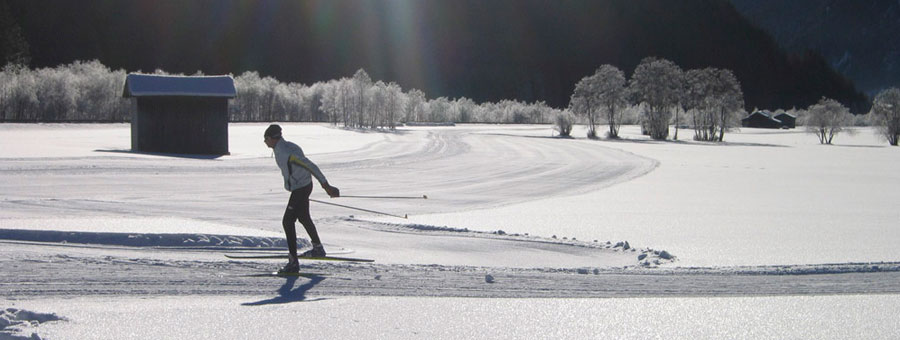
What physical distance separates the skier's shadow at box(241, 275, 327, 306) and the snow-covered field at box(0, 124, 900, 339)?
0.03 meters

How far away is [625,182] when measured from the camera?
24000 millimetres

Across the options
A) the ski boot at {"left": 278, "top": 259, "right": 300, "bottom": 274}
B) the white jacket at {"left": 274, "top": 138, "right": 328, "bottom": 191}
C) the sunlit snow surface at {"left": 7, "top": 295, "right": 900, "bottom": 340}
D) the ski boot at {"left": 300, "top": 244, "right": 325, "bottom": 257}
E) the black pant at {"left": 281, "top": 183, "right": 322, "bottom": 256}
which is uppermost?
the white jacket at {"left": 274, "top": 138, "right": 328, "bottom": 191}

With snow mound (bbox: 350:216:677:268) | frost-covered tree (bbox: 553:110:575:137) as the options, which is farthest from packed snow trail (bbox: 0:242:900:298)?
frost-covered tree (bbox: 553:110:575:137)

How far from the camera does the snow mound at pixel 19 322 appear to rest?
5.66 meters

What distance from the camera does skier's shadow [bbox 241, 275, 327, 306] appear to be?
716 cm

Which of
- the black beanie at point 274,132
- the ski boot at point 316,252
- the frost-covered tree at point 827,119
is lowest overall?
the ski boot at point 316,252

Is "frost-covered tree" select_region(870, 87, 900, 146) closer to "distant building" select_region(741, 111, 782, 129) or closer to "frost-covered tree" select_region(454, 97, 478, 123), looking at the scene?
"distant building" select_region(741, 111, 782, 129)

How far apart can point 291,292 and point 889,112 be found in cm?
7427

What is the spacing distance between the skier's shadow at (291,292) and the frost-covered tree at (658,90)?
68.5 m

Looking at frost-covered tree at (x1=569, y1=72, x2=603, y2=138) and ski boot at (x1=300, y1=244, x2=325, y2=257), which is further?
frost-covered tree at (x1=569, y1=72, x2=603, y2=138)

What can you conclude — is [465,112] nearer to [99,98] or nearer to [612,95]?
[99,98]

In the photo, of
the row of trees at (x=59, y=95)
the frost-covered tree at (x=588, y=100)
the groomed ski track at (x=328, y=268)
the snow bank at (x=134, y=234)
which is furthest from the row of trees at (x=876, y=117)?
the row of trees at (x=59, y=95)

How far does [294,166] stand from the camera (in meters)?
8.55

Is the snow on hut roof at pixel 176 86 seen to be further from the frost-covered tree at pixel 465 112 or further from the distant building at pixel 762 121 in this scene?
the frost-covered tree at pixel 465 112
